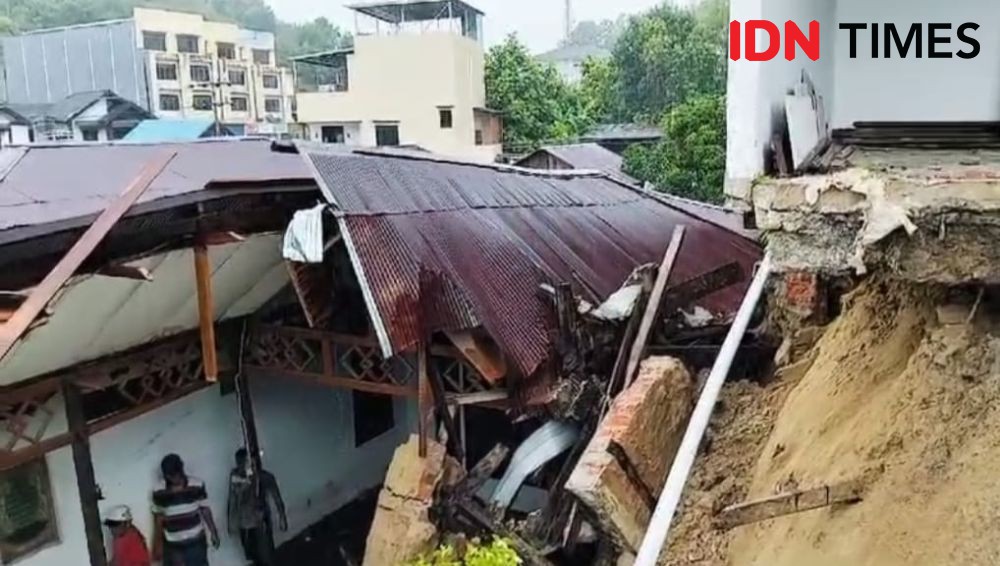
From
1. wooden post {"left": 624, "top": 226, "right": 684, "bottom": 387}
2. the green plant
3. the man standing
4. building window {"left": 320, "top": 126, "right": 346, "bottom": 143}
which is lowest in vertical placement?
the man standing

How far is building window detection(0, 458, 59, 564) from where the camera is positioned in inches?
253

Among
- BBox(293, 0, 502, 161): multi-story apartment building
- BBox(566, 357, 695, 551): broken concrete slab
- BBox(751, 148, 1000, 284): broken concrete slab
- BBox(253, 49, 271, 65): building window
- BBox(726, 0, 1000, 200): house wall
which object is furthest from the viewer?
BBox(253, 49, 271, 65): building window

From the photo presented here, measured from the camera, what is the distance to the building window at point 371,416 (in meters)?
10.1

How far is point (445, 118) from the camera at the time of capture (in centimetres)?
2888

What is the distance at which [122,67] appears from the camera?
37062mm

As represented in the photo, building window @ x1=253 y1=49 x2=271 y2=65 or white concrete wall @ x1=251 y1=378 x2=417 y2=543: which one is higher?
building window @ x1=253 y1=49 x2=271 y2=65

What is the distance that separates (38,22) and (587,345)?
213 ft

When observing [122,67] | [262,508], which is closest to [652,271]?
[262,508]

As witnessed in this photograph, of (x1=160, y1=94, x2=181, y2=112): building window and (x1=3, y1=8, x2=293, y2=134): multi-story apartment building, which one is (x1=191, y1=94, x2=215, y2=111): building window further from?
(x1=160, y1=94, x2=181, y2=112): building window

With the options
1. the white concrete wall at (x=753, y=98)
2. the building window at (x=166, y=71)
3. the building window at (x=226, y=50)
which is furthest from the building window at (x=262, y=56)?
the white concrete wall at (x=753, y=98)

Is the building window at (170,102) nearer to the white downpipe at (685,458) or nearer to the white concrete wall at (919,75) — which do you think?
the white concrete wall at (919,75)

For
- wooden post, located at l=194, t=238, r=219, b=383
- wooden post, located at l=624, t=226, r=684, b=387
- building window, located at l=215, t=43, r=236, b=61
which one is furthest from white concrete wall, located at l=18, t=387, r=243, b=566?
building window, located at l=215, t=43, r=236, b=61

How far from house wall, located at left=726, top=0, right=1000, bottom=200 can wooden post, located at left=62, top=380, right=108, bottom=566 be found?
5256mm

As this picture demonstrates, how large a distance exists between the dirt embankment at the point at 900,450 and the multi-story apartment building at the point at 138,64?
1279 inches
